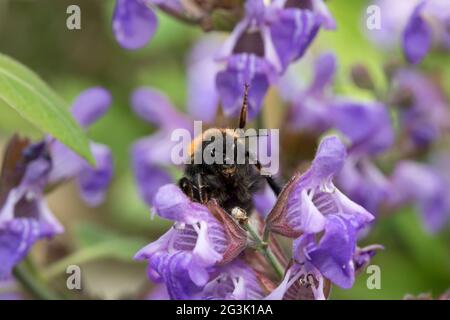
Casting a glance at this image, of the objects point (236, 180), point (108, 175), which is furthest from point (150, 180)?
point (236, 180)

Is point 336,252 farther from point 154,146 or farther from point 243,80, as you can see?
point 154,146

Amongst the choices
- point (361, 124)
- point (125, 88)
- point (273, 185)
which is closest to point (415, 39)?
point (361, 124)

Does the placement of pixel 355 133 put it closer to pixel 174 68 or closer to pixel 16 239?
pixel 16 239

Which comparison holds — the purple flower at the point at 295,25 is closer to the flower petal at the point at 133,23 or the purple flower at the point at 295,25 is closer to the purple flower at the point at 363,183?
the flower petal at the point at 133,23

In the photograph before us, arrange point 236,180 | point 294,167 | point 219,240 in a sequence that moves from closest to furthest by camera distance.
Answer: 1. point 219,240
2. point 236,180
3. point 294,167

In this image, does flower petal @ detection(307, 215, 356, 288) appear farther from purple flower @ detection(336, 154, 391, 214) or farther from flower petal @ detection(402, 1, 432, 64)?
purple flower @ detection(336, 154, 391, 214)

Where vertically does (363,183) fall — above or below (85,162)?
below

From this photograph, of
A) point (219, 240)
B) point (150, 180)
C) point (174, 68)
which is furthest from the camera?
point (174, 68)
